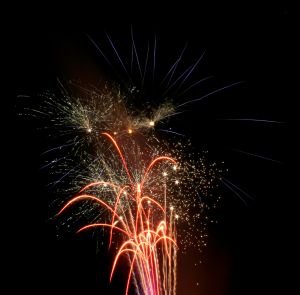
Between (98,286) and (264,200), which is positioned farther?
(98,286)

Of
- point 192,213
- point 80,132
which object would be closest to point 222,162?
point 192,213

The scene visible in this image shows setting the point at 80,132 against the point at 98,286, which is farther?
the point at 98,286

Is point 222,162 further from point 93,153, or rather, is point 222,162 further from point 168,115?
point 93,153

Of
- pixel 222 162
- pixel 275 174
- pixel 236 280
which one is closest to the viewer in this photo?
pixel 222 162

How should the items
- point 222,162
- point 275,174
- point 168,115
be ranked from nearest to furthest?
point 168,115 < point 222,162 < point 275,174

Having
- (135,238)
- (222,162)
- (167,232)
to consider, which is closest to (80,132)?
(135,238)

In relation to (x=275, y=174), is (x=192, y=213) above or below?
below

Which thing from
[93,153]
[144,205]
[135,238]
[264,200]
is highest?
[264,200]

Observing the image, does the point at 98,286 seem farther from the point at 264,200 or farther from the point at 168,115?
the point at 168,115

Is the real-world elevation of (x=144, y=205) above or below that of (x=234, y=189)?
below
